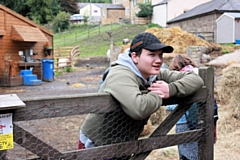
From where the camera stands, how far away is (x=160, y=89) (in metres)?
2.18

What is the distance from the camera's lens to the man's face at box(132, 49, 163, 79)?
7.16ft

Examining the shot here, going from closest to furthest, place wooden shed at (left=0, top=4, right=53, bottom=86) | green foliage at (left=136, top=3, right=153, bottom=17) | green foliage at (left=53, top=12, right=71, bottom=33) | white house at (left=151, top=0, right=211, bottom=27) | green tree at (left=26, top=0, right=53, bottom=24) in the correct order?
wooden shed at (left=0, top=4, right=53, bottom=86)
white house at (left=151, top=0, right=211, bottom=27)
green foliage at (left=136, top=3, right=153, bottom=17)
green tree at (left=26, top=0, right=53, bottom=24)
green foliage at (left=53, top=12, right=71, bottom=33)

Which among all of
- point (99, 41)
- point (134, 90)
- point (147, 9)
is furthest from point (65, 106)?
A: point (147, 9)

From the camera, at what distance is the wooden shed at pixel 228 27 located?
2389 centimetres

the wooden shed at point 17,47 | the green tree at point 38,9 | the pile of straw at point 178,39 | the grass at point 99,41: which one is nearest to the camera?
the wooden shed at point 17,47

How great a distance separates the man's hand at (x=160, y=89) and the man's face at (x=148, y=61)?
0.28 feet

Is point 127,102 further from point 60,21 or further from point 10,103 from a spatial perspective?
point 60,21

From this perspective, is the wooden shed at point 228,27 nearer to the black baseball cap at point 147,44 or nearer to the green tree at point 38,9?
the black baseball cap at point 147,44

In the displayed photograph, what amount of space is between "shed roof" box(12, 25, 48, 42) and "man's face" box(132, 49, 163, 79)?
569 inches

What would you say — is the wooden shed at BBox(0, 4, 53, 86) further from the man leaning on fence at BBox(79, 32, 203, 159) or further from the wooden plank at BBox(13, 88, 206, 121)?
the wooden plank at BBox(13, 88, 206, 121)

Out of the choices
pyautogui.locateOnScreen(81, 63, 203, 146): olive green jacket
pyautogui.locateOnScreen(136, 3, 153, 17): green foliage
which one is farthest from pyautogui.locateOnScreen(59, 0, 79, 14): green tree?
pyautogui.locateOnScreen(81, 63, 203, 146): olive green jacket

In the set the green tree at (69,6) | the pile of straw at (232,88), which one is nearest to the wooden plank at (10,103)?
the pile of straw at (232,88)

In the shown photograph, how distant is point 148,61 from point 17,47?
15.7 meters

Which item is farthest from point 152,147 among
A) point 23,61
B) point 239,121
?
point 23,61
